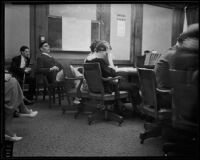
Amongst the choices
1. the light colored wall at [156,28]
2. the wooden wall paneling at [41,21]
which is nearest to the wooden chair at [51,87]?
the wooden wall paneling at [41,21]

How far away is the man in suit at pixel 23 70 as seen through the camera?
5062mm

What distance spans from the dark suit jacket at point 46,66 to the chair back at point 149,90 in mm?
2519

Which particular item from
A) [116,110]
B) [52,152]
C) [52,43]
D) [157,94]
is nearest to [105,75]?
[116,110]

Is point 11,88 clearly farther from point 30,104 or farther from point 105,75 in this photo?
point 30,104

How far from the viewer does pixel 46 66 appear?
5.15 m

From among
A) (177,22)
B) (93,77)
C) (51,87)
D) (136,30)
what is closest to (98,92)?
(93,77)

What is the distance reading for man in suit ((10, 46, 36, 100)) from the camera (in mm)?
5062

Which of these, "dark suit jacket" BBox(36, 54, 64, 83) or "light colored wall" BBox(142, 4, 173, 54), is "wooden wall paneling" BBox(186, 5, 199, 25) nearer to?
"dark suit jacket" BBox(36, 54, 64, 83)

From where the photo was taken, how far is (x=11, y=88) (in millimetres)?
2824

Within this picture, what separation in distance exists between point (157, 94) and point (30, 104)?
3.24 meters

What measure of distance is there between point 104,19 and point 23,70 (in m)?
2.59

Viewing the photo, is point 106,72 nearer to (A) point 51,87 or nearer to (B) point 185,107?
(A) point 51,87

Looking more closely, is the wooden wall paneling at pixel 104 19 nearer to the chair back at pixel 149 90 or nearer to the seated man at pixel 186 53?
the chair back at pixel 149 90

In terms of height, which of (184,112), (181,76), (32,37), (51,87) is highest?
(32,37)
